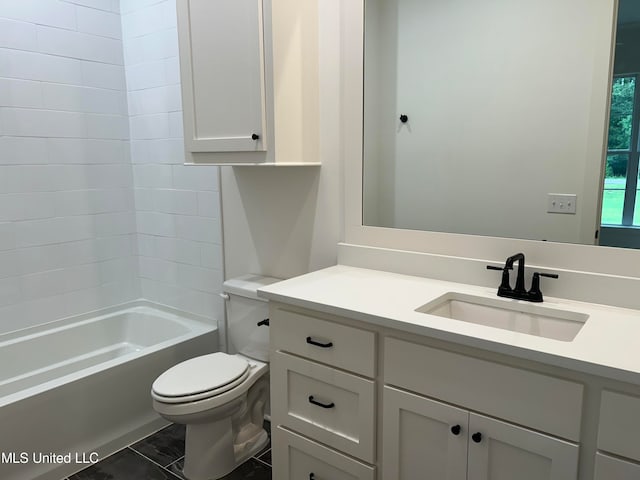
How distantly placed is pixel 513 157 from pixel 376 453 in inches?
42.9

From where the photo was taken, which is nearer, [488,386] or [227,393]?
[488,386]

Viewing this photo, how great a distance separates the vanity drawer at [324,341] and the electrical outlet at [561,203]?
756 millimetres

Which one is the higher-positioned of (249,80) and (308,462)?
(249,80)

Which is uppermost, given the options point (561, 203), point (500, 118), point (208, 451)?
point (500, 118)

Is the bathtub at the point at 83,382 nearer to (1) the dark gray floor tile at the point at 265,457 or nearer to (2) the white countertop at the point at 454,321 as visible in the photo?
(1) the dark gray floor tile at the point at 265,457

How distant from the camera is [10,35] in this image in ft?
7.98

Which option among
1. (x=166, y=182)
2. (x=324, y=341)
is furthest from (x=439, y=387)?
(x=166, y=182)

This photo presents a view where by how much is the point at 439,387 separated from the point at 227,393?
0.95 meters

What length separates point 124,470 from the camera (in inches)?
84.7

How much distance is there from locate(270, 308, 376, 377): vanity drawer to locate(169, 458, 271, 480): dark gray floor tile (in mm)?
738

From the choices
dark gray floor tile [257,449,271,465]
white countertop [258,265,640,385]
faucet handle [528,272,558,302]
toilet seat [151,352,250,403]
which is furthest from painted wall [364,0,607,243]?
dark gray floor tile [257,449,271,465]

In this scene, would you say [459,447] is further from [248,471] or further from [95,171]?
[95,171]

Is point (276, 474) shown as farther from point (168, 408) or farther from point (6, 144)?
point (6, 144)

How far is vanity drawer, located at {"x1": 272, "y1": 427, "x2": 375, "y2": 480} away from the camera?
1.60 meters
